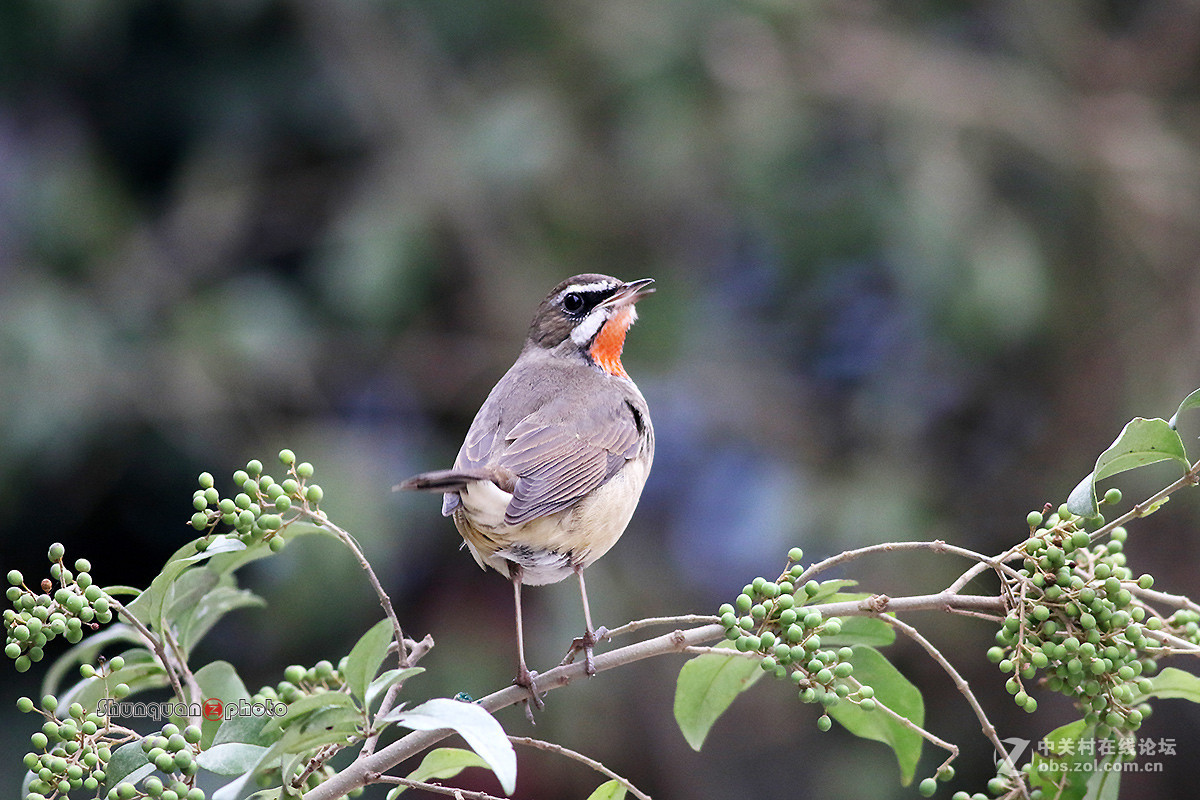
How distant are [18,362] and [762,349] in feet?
13.5

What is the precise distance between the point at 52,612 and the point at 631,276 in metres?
5.00

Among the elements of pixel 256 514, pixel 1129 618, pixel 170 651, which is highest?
pixel 256 514

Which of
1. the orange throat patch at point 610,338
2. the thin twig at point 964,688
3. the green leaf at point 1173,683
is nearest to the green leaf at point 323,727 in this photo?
the thin twig at point 964,688

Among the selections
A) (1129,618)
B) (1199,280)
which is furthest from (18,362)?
(1199,280)

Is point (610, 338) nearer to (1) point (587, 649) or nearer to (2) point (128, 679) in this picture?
(1) point (587, 649)

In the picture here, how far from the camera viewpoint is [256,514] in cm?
205

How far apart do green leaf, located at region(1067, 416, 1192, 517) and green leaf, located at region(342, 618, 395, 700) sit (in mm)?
1119

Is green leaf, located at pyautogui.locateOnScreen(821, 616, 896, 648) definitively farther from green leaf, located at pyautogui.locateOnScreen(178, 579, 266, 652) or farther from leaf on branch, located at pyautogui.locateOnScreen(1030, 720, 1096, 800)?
green leaf, located at pyautogui.locateOnScreen(178, 579, 266, 652)

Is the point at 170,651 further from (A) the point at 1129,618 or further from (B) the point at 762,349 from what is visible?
(B) the point at 762,349

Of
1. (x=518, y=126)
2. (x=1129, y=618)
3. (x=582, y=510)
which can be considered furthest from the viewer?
(x=518, y=126)

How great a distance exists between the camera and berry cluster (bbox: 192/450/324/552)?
6.60 feet

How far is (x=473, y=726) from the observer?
167 cm

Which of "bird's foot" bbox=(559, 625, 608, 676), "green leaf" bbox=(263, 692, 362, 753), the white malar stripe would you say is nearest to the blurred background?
the white malar stripe

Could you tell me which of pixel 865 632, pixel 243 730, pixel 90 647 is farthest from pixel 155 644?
pixel 865 632
